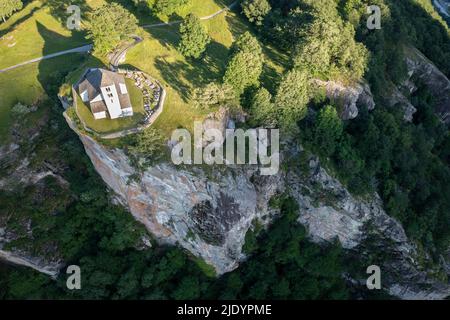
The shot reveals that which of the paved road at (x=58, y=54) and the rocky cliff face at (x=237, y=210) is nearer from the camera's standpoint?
the rocky cliff face at (x=237, y=210)

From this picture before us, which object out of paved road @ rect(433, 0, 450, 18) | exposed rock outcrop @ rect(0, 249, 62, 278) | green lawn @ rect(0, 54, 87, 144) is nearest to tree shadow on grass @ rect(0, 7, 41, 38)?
green lawn @ rect(0, 54, 87, 144)

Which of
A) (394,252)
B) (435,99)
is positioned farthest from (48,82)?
(435,99)

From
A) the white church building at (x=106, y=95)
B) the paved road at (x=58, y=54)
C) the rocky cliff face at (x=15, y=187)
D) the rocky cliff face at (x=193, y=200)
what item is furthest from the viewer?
the paved road at (x=58, y=54)

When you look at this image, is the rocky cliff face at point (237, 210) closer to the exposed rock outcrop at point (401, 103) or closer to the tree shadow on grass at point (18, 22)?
the exposed rock outcrop at point (401, 103)

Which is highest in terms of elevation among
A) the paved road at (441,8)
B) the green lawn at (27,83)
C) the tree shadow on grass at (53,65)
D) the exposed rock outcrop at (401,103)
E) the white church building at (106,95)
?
the paved road at (441,8)

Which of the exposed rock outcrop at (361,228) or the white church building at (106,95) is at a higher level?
the white church building at (106,95)

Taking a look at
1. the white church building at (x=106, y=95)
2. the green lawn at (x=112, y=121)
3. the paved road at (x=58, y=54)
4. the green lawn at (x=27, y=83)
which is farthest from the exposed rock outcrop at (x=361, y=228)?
the paved road at (x=58, y=54)

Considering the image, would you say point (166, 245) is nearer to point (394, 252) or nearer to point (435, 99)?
point (394, 252)
